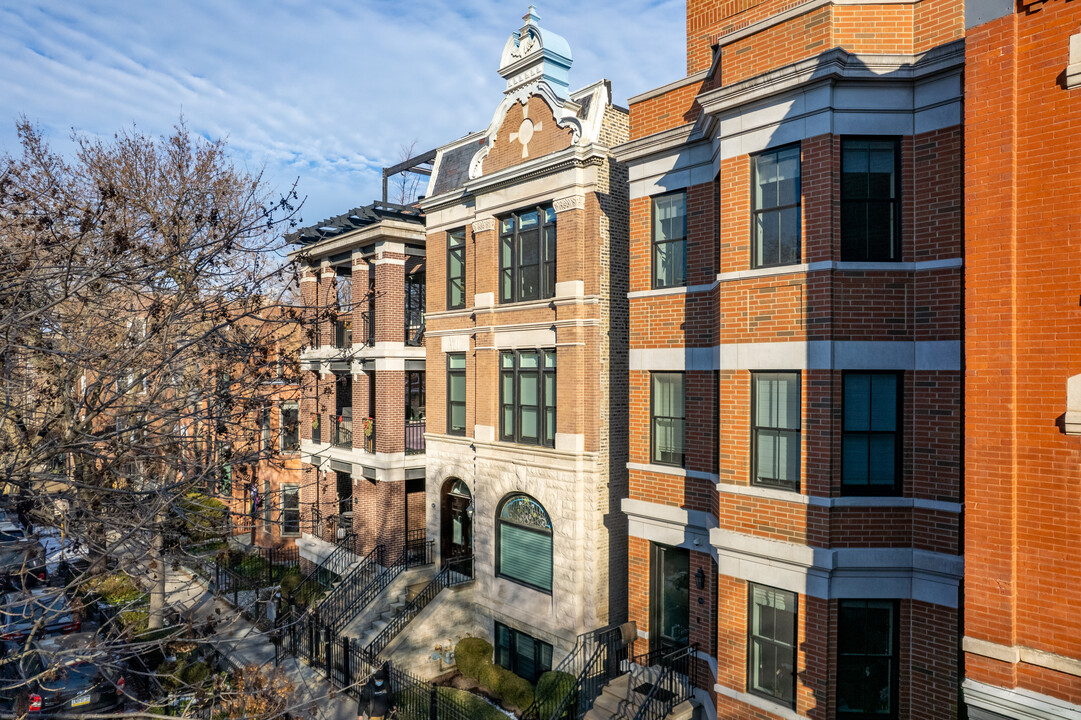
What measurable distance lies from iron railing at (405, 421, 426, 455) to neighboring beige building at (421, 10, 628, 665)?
315 cm

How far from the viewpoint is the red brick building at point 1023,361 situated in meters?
7.34

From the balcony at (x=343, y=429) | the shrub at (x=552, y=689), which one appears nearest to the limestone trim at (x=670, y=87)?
the shrub at (x=552, y=689)

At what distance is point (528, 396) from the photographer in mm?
16516

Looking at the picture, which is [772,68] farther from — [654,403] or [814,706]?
[814,706]

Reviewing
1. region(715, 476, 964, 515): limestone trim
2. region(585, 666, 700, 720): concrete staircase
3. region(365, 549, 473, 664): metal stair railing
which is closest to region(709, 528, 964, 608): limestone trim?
region(715, 476, 964, 515): limestone trim

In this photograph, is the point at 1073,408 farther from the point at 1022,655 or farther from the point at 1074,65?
the point at 1074,65

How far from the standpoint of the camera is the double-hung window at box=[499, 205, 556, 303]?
52.8 feet

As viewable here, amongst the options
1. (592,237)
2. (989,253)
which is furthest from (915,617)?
(592,237)

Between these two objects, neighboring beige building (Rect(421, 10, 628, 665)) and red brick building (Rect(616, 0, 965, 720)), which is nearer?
red brick building (Rect(616, 0, 965, 720))

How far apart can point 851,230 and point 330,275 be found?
19.1 m

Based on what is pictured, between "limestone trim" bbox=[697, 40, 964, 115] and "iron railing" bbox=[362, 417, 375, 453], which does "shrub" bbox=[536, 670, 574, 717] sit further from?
"limestone trim" bbox=[697, 40, 964, 115]

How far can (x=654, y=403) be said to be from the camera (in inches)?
524

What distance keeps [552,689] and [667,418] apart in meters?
6.05

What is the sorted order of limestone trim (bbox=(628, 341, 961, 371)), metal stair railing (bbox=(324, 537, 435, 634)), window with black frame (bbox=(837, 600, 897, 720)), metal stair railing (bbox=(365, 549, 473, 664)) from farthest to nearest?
metal stair railing (bbox=(324, 537, 435, 634))
metal stair railing (bbox=(365, 549, 473, 664))
window with black frame (bbox=(837, 600, 897, 720))
limestone trim (bbox=(628, 341, 961, 371))
